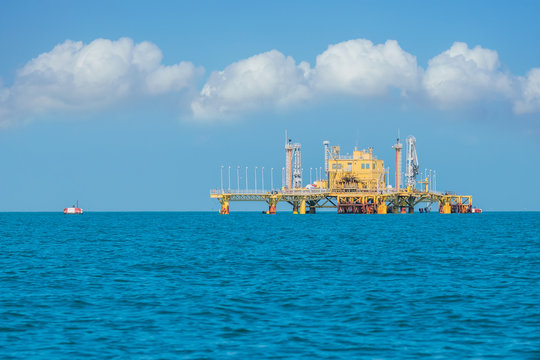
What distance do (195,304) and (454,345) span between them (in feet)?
39.4

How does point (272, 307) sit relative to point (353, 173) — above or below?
below

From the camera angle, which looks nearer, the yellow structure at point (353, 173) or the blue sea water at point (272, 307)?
the blue sea water at point (272, 307)

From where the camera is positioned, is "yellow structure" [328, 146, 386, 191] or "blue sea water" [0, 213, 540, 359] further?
"yellow structure" [328, 146, 386, 191]

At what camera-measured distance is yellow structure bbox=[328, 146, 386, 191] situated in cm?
19562

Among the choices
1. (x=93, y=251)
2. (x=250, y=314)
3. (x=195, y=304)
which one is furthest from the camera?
(x=93, y=251)

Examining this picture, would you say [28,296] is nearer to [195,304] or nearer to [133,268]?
[195,304]

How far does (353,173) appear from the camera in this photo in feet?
642

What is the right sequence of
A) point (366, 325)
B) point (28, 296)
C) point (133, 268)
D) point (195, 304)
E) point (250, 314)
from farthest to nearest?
1. point (133, 268)
2. point (28, 296)
3. point (195, 304)
4. point (250, 314)
5. point (366, 325)

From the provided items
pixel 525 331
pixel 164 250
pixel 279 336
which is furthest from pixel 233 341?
pixel 164 250

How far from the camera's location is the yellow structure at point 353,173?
19562 cm

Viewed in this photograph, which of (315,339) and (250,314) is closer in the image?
(315,339)

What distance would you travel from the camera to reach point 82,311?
28922 mm

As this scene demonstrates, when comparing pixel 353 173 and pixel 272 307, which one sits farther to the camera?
pixel 353 173

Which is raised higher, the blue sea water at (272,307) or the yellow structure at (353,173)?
the yellow structure at (353,173)
